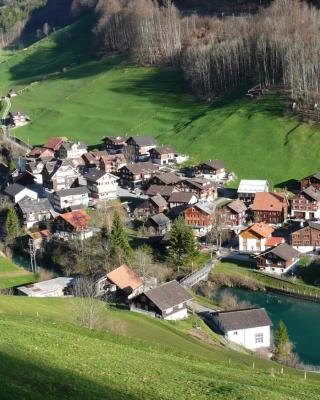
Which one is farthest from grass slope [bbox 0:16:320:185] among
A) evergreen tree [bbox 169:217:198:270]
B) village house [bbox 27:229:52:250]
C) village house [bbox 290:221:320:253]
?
village house [bbox 27:229:52:250]

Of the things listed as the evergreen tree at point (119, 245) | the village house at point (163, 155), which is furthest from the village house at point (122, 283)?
the village house at point (163, 155)

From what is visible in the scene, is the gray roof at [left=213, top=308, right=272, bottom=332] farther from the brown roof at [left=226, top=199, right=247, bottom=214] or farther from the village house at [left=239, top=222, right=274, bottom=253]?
the brown roof at [left=226, top=199, right=247, bottom=214]

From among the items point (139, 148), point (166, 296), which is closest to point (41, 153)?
point (139, 148)

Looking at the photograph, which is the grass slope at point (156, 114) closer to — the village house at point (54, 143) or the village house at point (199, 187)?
the village house at point (54, 143)

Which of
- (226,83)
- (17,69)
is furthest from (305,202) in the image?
(17,69)

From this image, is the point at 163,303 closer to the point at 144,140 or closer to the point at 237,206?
the point at 237,206
